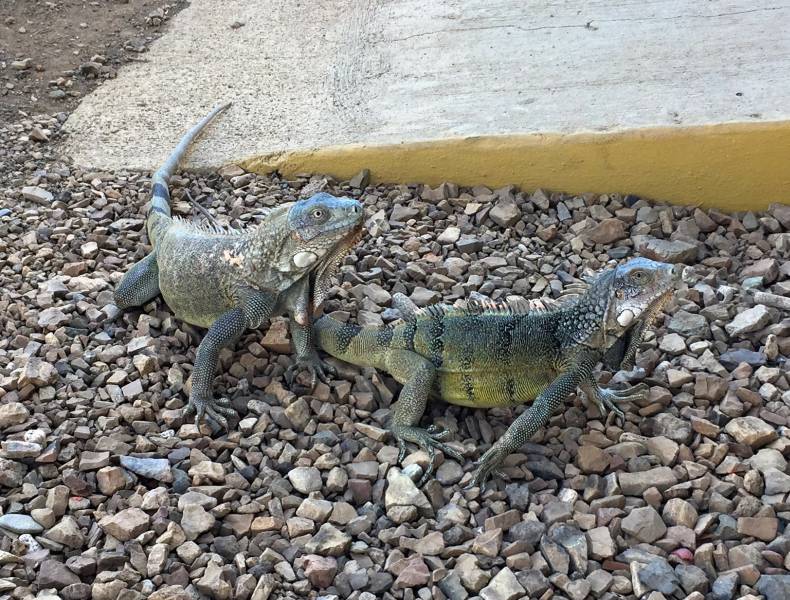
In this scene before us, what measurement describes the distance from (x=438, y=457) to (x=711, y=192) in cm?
232

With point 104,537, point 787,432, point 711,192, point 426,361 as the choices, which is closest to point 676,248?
point 711,192

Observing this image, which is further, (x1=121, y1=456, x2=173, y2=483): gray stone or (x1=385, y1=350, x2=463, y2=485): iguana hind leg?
(x1=385, y1=350, x2=463, y2=485): iguana hind leg

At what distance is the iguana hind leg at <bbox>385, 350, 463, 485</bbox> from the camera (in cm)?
347

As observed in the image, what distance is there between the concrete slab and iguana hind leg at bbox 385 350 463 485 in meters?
1.68

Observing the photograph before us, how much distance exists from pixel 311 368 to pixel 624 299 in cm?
131

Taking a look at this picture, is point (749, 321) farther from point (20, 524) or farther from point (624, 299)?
point (20, 524)

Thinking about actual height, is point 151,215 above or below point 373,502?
above

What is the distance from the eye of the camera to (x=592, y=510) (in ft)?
10.5

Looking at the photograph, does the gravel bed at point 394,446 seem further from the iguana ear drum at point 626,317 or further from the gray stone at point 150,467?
the iguana ear drum at point 626,317

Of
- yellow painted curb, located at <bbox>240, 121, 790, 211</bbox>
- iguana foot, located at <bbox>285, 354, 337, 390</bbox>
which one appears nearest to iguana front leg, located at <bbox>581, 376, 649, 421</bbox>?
iguana foot, located at <bbox>285, 354, 337, 390</bbox>

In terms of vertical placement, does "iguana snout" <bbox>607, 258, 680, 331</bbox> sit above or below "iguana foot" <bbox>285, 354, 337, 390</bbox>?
above

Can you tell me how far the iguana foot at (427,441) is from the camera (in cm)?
342

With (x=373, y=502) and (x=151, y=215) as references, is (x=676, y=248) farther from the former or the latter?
(x=151, y=215)

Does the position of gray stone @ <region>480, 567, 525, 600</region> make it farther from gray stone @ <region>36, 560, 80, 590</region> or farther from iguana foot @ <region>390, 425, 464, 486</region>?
gray stone @ <region>36, 560, 80, 590</region>
